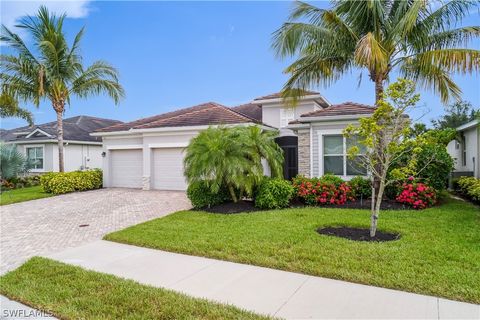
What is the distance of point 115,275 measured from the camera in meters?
5.37

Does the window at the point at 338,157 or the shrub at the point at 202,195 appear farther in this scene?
the window at the point at 338,157

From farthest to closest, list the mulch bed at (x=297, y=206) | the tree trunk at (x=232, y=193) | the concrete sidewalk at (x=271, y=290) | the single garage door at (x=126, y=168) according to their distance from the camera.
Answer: the single garage door at (x=126, y=168) < the tree trunk at (x=232, y=193) < the mulch bed at (x=297, y=206) < the concrete sidewalk at (x=271, y=290)

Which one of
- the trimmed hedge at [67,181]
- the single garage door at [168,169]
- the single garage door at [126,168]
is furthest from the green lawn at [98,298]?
the single garage door at [126,168]

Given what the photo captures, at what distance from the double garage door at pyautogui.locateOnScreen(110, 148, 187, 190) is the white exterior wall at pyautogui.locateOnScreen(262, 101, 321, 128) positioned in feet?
19.0

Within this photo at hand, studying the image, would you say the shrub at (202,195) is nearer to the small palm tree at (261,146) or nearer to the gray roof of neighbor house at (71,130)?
the small palm tree at (261,146)

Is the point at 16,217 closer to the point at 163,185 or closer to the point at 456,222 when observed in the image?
the point at 163,185

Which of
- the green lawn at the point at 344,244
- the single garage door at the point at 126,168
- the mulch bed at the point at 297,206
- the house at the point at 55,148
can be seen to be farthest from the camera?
the house at the point at 55,148

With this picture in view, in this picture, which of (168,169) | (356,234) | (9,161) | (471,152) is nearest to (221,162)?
(356,234)

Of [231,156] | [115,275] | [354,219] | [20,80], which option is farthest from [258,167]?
[20,80]

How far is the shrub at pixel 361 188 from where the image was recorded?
11.9 m

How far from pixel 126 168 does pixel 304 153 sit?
35.6 feet

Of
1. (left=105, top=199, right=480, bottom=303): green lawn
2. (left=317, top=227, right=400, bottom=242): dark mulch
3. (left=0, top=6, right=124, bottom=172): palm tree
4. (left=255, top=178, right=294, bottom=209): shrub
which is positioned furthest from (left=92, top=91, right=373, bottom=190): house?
(left=317, top=227, right=400, bottom=242): dark mulch

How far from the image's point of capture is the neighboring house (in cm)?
1483

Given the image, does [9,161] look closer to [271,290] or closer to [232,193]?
[232,193]
